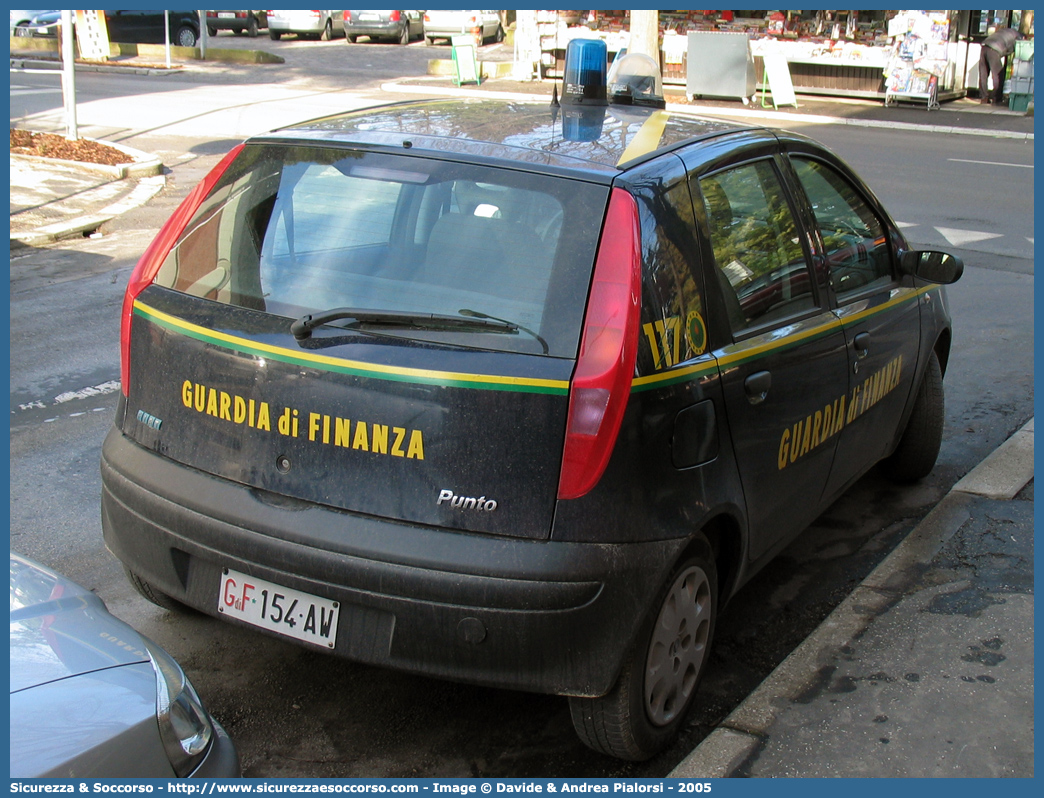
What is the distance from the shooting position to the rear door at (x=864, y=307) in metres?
3.73

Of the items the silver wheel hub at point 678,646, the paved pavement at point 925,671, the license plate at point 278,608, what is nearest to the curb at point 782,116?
the paved pavement at point 925,671

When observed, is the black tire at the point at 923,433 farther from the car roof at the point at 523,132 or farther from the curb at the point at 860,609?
the car roof at the point at 523,132

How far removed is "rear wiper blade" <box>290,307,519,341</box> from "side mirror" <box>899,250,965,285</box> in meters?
2.25

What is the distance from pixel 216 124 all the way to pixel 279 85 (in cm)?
760

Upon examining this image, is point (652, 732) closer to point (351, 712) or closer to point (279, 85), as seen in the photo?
point (351, 712)

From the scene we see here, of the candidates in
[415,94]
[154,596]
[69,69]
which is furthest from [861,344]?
[415,94]

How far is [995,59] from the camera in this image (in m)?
22.5

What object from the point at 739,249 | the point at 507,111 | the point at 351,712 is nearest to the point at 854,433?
the point at 739,249

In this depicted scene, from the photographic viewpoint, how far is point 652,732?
288 centimetres

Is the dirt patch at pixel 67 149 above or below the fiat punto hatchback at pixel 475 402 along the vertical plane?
Result: above

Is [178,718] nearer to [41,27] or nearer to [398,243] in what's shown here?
[398,243]

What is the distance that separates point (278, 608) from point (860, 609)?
6.51 feet

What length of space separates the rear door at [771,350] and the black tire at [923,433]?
127 cm

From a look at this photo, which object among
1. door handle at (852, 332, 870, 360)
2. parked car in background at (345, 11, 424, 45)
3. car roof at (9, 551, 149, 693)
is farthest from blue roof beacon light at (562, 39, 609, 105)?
parked car in background at (345, 11, 424, 45)
